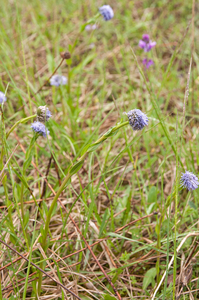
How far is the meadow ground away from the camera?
1.29m

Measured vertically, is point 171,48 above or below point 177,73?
above

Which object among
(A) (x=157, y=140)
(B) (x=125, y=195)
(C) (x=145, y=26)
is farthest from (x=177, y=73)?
(B) (x=125, y=195)

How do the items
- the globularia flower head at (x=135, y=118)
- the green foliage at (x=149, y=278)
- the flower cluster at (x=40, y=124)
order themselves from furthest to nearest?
the green foliage at (x=149, y=278)
the flower cluster at (x=40, y=124)
the globularia flower head at (x=135, y=118)

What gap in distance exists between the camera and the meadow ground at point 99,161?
1290 millimetres

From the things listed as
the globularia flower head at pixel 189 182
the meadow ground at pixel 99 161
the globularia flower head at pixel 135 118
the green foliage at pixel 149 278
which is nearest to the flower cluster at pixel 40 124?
the meadow ground at pixel 99 161

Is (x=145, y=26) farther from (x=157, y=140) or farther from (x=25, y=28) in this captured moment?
(x=157, y=140)

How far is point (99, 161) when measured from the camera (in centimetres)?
189

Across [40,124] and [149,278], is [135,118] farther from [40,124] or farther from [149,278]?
[149,278]

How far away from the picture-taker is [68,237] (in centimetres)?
154

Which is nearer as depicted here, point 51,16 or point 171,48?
point 171,48

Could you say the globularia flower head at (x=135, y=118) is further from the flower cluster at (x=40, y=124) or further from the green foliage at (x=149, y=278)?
the green foliage at (x=149, y=278)

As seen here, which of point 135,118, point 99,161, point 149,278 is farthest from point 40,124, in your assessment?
point 149,278

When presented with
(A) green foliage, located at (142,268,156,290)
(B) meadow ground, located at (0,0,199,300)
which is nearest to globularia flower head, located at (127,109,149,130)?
(B) meadow ground, located at (0,0,199,300)

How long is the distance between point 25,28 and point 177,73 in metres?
2.04
